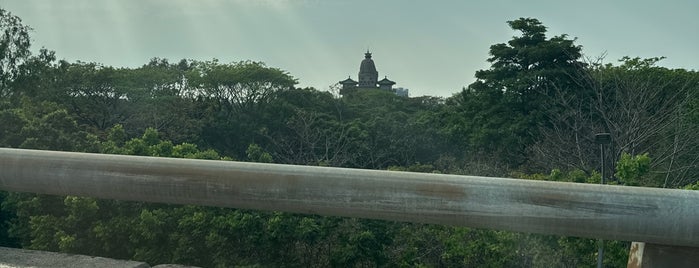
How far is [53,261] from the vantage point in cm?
182

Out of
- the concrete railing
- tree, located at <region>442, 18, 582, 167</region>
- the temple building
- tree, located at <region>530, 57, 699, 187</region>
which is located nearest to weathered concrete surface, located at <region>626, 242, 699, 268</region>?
the concrete railing

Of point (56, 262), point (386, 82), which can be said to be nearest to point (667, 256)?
point (56, 262)

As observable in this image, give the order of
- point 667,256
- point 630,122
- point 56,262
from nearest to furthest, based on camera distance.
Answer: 1. point 667,256
2. point 56,262
3. point 630,122

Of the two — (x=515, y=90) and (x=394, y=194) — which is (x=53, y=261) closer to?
(x=394, y=194)

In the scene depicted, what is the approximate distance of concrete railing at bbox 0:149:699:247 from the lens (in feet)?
4.38

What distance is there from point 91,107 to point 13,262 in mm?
32860

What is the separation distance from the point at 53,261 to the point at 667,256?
1694 mm

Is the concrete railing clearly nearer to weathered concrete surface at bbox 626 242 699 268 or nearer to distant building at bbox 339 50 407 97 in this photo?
weathered concrete surface at bbox 626 242 699 268

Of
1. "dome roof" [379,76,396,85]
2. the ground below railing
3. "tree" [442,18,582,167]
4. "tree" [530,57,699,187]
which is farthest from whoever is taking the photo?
"dome roof" [379,76,396,85]

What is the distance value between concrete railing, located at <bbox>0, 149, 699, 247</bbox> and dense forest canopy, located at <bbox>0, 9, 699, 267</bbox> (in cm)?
360

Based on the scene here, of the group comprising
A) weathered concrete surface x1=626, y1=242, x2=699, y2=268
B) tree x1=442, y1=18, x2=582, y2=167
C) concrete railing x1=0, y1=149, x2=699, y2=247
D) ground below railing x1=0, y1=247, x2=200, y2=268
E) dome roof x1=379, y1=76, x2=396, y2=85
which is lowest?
ground below railing x1=0, y1=247, x2=200, y2=268

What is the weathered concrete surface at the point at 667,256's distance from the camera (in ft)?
4.63

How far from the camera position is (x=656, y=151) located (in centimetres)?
1806

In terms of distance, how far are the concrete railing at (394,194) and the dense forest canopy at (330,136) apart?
3.60 metres
